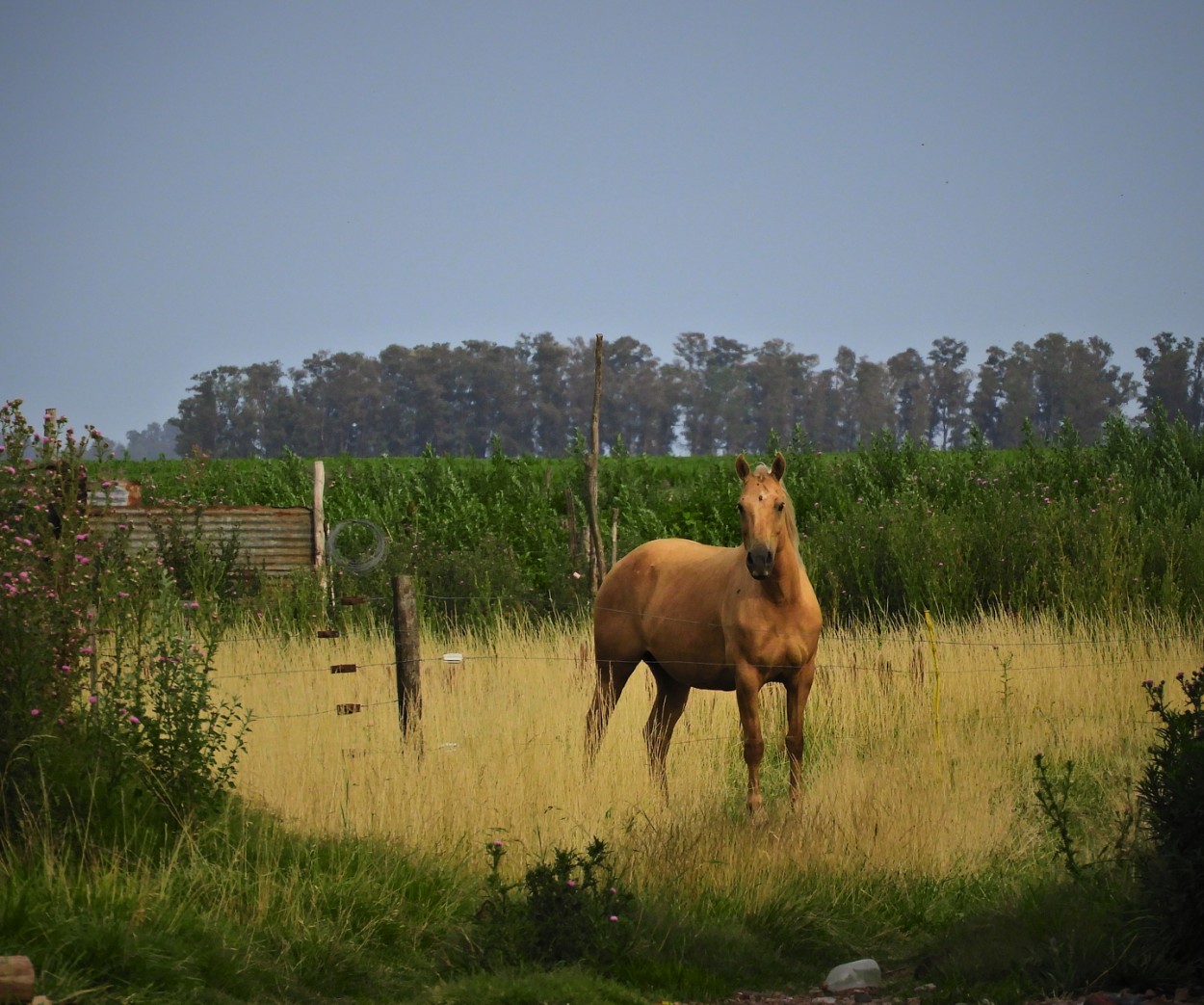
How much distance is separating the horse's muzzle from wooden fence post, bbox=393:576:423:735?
2486mm

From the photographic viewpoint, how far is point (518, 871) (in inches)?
275

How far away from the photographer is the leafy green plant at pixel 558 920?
587 centimetres

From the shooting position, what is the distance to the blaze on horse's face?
7.65m

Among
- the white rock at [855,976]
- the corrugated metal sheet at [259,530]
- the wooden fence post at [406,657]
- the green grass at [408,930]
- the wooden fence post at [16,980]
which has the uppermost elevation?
the corrugated metal sheet at [259,530]

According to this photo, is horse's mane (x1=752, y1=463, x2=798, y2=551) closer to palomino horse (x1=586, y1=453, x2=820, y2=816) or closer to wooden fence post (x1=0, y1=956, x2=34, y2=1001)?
palomino horse (x1=586, y1=453, x2=820, y2=816)

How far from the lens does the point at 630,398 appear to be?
304 ft

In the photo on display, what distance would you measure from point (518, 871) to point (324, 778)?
1.63 meters

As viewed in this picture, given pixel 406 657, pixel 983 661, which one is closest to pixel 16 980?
pixel 406 657

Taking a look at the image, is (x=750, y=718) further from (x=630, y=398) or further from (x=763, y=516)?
(x=630, y=398)

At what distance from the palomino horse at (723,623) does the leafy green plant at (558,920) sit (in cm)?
203

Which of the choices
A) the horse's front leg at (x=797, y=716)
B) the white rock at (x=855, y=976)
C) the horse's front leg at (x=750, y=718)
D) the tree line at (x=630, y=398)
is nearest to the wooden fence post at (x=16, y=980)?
the white rock at (x=855, y=976)

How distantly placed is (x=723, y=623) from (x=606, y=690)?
168cm

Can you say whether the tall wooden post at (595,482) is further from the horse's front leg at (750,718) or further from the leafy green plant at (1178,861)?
the leafy green plant at (1178,861)

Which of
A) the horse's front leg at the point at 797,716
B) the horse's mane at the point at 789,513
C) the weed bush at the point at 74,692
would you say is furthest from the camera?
the horse's front leg at the point at 797,716
